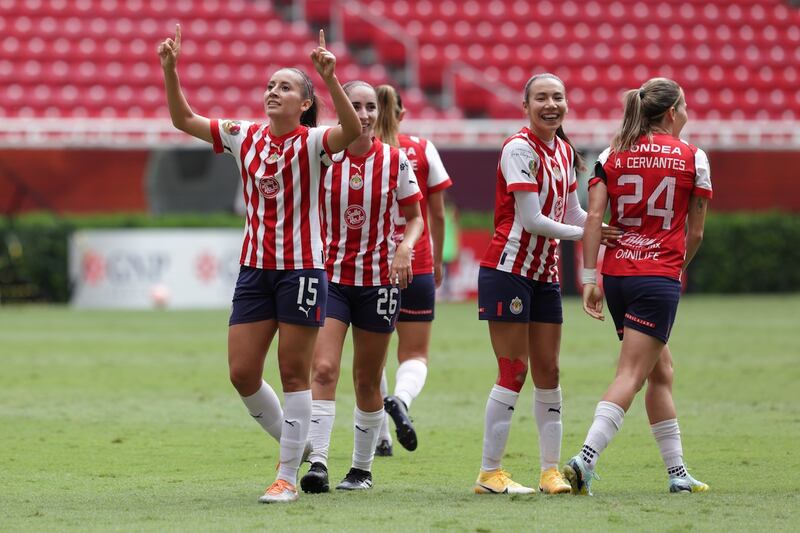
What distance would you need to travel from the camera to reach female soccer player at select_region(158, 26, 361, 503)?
616cm

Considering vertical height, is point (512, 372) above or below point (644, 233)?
below

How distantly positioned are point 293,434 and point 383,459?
1886mm

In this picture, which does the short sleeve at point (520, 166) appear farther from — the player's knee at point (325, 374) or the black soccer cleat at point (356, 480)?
the black soccer cleat at point (356, 480)

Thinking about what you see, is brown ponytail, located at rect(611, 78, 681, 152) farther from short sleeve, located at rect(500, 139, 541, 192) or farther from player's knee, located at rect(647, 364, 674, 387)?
player's knee, located at rect(647, 364, 674, 387)

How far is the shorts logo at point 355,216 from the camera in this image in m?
6.86

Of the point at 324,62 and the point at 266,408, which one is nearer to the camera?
the point at 324,62

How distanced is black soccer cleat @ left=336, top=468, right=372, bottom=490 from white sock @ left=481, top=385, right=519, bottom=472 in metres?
0.60

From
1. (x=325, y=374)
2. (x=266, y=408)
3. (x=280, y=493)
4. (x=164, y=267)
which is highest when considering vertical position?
(x=325, y=374)

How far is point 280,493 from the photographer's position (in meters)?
6.10

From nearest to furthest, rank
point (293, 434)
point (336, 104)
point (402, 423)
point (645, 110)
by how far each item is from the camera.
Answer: point (336, 104) → point (293, 434) → point (645, 110) → point (402, 423)

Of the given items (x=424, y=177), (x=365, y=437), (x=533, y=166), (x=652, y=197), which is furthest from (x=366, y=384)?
(x=424, y=177)

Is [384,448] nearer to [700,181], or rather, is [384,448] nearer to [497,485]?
[497,485]

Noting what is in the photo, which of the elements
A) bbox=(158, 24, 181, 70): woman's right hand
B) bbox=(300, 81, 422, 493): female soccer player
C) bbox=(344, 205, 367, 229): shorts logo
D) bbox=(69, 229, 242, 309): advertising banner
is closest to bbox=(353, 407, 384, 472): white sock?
bbox=(300, 81, 422, 493): female soccer player

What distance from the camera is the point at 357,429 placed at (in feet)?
22.5
